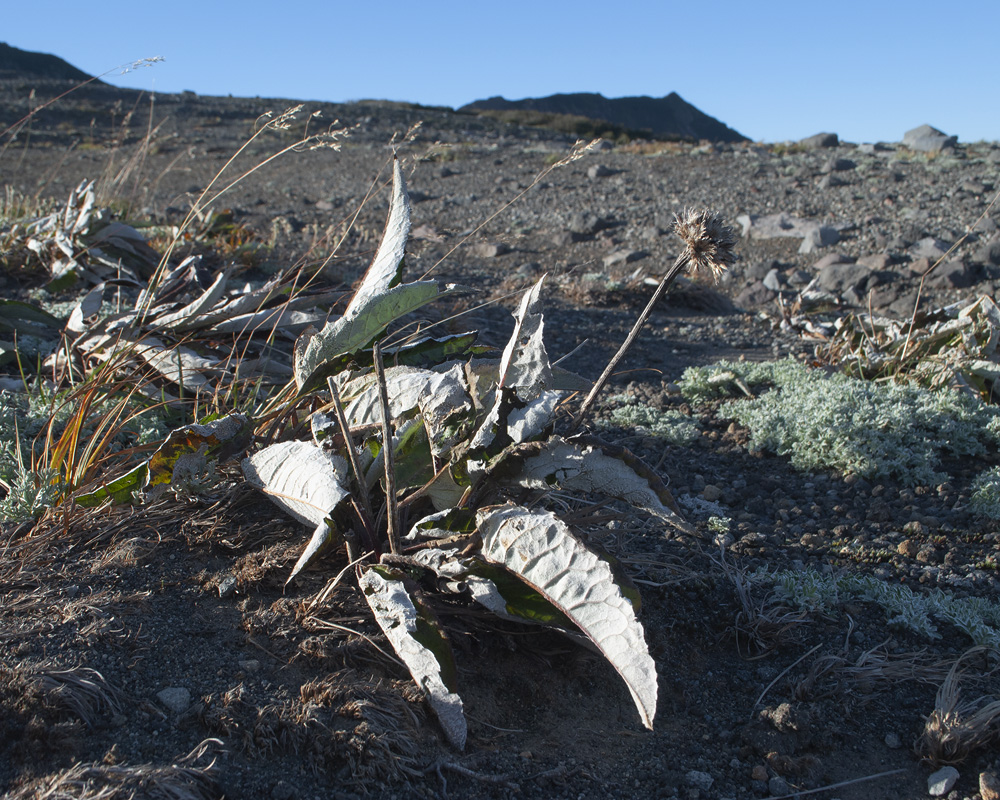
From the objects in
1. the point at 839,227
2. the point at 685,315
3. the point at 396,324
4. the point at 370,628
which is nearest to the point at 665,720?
the point at 370,628

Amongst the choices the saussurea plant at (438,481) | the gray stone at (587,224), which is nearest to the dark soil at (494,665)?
the saussurea plant at (438,481)

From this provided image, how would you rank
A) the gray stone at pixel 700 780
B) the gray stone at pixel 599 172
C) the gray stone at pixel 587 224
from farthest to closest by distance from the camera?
the gray stone at pixel 599 172, the gray stone at pixel 587 224, the gray stone at pixel 700 780

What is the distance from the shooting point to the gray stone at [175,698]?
1528mm

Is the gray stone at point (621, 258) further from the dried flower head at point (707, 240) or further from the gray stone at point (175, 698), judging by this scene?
the gray stone at point (175, 698)

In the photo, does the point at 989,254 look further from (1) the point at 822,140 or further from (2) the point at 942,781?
(1) the point at 822,140

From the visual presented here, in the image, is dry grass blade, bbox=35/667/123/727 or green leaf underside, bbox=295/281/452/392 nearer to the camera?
dry grass blade, bbox=35/667/123/727

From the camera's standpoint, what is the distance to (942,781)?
1620 millimetres

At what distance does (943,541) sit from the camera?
279cm

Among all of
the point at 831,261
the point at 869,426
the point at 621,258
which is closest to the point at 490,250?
the point at 621,258

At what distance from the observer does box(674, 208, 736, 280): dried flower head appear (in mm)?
1592

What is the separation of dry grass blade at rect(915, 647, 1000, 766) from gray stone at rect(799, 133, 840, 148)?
18406mm

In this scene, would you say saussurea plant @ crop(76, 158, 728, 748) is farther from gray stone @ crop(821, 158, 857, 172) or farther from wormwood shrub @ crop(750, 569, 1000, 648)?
gray stone @ crop(821, 158, 857, 172)

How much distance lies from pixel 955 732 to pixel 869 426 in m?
2.01

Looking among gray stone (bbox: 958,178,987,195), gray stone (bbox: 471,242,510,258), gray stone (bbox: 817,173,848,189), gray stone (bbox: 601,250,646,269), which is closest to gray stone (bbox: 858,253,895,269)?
gray stone (bbox: 601,250,646,269)
